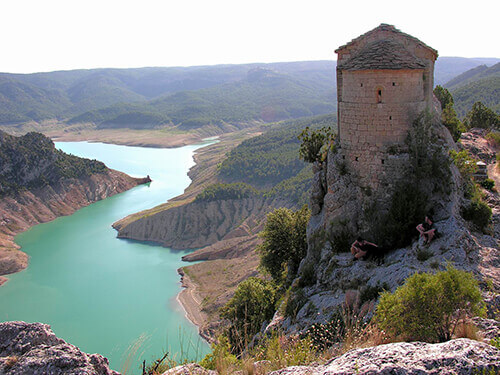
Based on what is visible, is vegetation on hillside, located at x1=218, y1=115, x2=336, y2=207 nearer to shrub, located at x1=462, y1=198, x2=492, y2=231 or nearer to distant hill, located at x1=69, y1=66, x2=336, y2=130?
shrub, located at x1=462, y1=198, x2=492, y2=231

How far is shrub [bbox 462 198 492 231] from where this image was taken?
45.9ft

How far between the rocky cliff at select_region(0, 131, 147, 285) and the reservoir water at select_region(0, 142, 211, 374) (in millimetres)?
2496

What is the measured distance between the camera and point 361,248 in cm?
1440

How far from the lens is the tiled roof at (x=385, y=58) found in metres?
14.4

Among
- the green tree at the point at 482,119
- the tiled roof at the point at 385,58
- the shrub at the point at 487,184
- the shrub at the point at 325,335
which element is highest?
the tiled roof at the point at 385,58

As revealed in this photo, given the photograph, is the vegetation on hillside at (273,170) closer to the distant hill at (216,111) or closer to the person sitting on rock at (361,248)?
the person sitting on rock at (361,248)

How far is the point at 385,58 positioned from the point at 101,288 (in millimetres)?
33344

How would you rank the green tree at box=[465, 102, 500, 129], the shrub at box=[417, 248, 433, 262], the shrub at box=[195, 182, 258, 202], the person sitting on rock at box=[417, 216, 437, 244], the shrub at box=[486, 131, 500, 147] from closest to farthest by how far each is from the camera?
the shrub at box=[417, 248, 433, 262] → the person sitting on rock at box=[417, 216, 437, 244] → the shrub at box=[486, 131, 500, 147] → the green tree at box=[465, 102, 500, 129] → the shrub at box=[195, 182, 258, 202]

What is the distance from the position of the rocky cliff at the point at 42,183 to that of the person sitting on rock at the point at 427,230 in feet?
173

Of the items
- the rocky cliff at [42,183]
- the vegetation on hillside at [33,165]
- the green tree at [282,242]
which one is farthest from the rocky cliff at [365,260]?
the vegetation on hillside at [33,165]

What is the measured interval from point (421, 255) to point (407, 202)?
2352 mm

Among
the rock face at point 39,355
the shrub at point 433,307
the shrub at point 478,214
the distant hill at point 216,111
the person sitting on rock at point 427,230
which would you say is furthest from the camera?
the distant hill at point 216,111

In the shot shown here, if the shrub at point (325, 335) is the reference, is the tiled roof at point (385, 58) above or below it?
above

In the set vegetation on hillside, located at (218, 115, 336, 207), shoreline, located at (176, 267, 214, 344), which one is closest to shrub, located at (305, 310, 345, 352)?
shoreline, located at (176, 267, 214, 344)
